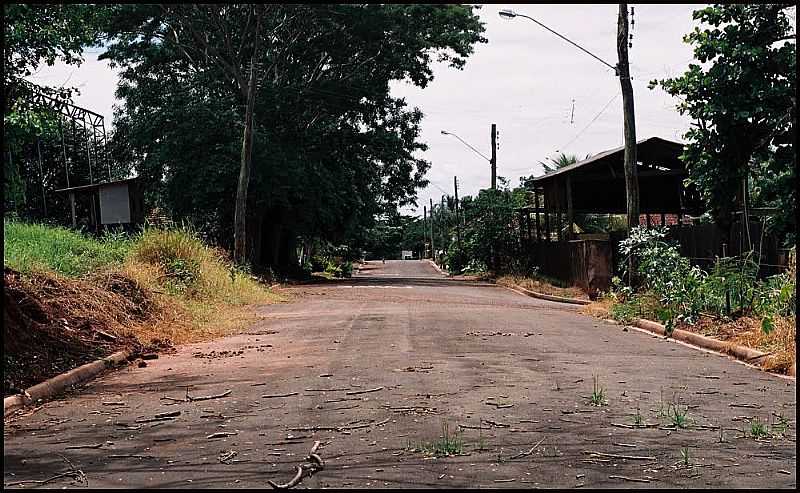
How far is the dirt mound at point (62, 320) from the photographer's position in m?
10.7

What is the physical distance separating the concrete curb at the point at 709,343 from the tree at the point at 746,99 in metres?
1.96

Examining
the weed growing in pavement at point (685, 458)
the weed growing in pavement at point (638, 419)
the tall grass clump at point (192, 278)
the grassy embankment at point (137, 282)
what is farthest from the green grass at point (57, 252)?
the weed growing in pavement at point (685, 458)

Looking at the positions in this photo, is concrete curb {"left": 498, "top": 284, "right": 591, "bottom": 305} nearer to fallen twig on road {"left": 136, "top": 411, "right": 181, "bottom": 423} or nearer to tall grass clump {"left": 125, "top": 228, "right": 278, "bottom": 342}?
tall grass clump {"left": 125, "top": 228, "right": 278, "bottom": 342}

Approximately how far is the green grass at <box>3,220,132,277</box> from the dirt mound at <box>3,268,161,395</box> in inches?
18.1

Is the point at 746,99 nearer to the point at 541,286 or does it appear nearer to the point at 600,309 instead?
the point at 600,309

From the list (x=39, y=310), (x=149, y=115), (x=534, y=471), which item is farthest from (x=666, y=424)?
(x=149, y=115)

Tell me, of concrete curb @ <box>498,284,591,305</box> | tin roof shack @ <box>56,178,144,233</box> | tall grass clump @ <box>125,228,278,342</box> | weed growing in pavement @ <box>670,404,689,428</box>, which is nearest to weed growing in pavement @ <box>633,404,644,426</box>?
weed growing in pavement @ <box>670,404,689,428</box>

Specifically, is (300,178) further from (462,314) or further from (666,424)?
(666,424)

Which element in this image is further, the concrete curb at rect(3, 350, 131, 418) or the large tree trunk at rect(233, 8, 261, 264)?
the large tree trunk at rect(233, 8, 261, 264)

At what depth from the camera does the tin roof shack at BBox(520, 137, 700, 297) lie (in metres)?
27.2

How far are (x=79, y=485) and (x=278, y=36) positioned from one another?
87.9 ft

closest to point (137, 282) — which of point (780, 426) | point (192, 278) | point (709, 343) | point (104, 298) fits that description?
point (104, 298)

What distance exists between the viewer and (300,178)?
37.6 metres

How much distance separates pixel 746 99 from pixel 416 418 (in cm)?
998
